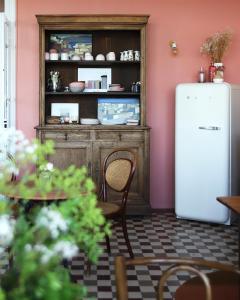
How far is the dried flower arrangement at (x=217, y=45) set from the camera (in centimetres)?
577

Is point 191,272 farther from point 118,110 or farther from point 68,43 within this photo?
point 68,43

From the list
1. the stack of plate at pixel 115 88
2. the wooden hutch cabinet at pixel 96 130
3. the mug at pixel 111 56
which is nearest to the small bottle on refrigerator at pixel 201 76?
the wooden hutch cabinet at pixel 96 130

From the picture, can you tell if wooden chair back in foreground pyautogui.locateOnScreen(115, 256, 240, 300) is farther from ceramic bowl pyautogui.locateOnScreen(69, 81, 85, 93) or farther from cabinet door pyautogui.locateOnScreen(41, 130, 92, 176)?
ceramic bowl pyautogui.locateOnScreen(69, 81, 85, 93)

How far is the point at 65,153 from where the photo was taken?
18.7ft

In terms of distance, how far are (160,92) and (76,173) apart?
4.90 meters

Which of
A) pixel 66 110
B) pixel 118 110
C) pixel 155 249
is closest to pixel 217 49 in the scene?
pixel 118 110

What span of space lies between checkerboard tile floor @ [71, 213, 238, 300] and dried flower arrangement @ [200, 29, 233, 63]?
189 centimetres

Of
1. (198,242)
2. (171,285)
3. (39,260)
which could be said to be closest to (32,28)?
(198,242)

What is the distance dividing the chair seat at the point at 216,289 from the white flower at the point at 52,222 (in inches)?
32.3

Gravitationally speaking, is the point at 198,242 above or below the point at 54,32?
below

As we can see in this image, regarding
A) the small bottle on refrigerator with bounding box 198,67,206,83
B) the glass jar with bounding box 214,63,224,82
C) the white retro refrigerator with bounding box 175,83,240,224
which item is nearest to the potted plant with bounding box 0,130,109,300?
the white retro refrigerator with bounding box 175,83,240,224

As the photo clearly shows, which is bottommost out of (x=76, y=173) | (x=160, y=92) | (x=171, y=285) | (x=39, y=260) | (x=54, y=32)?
(x=171, y=285)

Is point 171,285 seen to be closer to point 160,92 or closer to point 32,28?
point 160,92

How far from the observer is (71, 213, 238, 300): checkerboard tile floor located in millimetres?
3637
